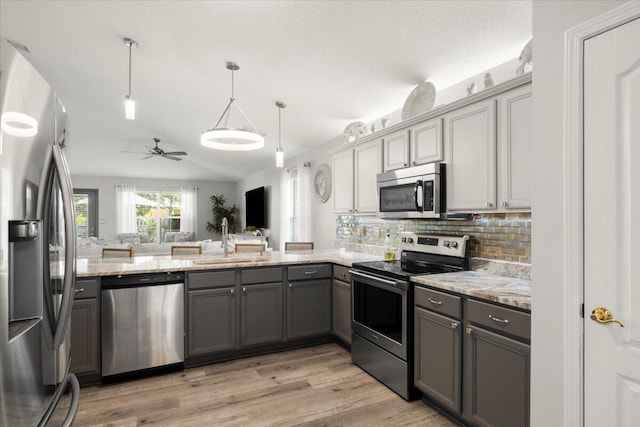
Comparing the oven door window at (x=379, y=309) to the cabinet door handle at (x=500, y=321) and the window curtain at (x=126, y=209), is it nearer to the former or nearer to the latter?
the cabinet door handle at (x=500, y=321)

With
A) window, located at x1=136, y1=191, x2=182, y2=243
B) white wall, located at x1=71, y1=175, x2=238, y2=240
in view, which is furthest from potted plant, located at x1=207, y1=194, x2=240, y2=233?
window, located at x1=136, y1=191, x2=182, y2=243

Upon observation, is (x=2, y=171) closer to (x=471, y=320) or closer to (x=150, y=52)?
(x=471, y=320)

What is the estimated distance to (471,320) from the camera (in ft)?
6.71

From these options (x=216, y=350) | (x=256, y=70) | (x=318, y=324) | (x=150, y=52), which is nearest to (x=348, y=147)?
(x=256, y=70)

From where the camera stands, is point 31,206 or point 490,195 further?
point 490,195

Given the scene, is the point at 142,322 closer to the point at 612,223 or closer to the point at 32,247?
the point at 32,247

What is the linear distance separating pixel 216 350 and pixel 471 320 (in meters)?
2.14

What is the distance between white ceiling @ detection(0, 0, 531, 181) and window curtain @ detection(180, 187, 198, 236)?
532cm

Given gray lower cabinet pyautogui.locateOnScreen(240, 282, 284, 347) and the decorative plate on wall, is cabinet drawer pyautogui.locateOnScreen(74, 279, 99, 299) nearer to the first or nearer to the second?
gray lower cabinet pyautogui.locateOnScreen(240, 282, 284, 347)

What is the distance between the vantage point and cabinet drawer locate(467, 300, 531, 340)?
5.78ft

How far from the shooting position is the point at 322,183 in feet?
17.7

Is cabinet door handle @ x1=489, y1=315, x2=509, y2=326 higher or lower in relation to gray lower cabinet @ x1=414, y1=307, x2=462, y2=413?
higher

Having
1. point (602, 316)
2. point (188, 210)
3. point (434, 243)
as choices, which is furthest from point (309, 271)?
point (188, 210)

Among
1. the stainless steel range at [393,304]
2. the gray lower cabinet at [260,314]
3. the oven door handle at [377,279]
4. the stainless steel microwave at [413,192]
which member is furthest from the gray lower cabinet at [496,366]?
the gray lower cabinet at [260,314]
